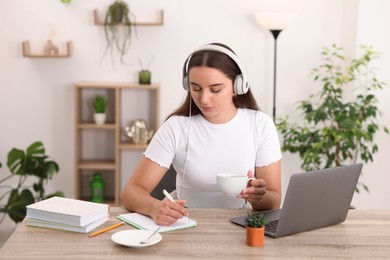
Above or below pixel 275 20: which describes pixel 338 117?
below

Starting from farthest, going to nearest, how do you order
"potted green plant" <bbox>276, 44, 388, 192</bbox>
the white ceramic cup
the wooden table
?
"potted green plant" <bbox>276, 44, 388, 192</bbox>, the white ceramic cup, the wooden table

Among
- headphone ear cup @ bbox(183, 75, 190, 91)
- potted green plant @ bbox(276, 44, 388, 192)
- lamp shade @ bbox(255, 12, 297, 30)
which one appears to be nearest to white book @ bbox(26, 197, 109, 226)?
headphone ear cup @ bbox(183, 75, 190, 91)

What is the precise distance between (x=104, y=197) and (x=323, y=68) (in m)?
1.85

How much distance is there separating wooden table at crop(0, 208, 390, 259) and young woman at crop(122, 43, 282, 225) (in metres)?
0.33

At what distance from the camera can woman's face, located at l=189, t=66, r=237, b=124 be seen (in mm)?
2357

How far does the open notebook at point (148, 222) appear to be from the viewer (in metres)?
2.05

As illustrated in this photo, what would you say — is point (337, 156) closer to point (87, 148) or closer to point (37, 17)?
point (87, 148)

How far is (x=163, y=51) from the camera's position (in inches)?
186

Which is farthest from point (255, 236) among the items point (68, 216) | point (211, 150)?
point (211, 150)

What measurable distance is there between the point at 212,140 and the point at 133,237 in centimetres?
72

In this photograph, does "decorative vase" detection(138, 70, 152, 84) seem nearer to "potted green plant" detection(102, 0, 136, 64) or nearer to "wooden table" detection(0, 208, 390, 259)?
"potted green plant" detection(102, 0, 136, 64)

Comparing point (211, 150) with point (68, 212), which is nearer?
point (68, 212)

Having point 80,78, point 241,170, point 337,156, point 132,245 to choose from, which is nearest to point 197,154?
point 241,170

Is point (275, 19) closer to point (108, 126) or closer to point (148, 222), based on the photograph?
point (108, 126)
